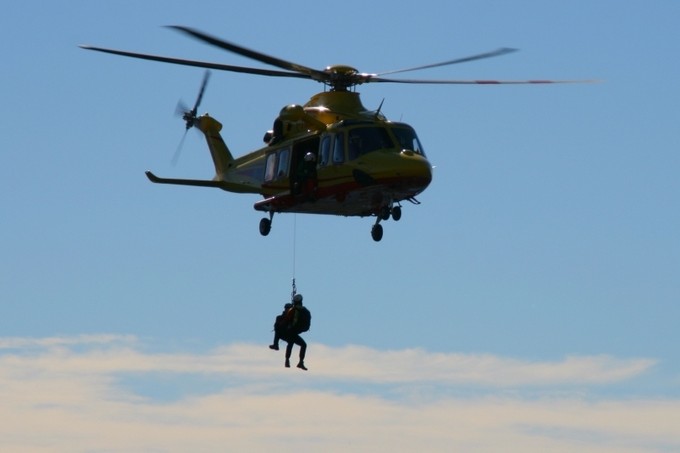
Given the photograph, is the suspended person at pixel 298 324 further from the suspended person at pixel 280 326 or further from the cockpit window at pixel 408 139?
the cockpit window at pixel 408 139

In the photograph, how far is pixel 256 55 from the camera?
150ft

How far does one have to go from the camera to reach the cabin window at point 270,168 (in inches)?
1887

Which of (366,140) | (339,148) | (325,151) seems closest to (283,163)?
(325,151)

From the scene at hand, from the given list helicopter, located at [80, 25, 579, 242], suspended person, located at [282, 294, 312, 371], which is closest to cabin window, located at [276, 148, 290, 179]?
helicopter, located at [80, 25, 579, 242]

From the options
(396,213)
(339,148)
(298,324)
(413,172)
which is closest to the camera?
(298,324)

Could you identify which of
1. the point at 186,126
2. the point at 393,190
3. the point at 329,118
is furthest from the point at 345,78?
the point at 186,126

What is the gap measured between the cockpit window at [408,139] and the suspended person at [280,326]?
5.80 meters

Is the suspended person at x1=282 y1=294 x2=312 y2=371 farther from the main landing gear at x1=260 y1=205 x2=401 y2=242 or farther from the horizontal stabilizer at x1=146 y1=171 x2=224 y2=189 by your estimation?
the horizontal stabilizer at x1=146 y1=171 x2=224 y2=189

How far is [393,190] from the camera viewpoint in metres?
44.5

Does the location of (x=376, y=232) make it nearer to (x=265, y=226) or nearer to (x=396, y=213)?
(x=396, y=213)

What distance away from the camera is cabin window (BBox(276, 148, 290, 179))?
47250 millimetres

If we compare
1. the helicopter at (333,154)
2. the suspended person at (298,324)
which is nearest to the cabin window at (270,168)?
the helicopter at (333,154)

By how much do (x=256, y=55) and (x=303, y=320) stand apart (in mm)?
7595

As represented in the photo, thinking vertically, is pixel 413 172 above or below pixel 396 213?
above
